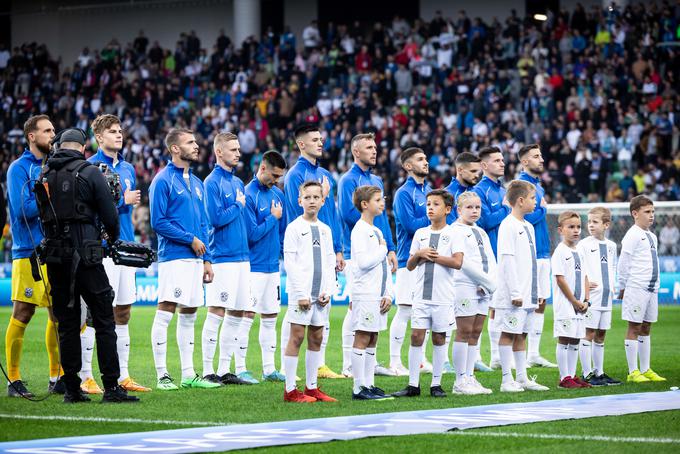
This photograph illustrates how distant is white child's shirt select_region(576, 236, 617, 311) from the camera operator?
4.92 metres

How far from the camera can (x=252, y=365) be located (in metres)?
13.6

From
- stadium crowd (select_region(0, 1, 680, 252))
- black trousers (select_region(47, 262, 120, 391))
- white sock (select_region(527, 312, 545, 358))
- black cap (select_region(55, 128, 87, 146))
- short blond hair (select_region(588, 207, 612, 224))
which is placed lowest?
white sock (select_region(527, 312, 545, 358))

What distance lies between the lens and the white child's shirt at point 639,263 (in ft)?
38.6

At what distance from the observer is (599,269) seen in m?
11.6

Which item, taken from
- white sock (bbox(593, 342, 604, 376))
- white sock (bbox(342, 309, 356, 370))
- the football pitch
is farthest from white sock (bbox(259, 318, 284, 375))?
white sock (bbox(593, 342, 604, 376))

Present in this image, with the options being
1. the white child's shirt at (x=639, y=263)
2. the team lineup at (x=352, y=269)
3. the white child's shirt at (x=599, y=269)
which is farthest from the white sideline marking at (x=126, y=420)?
the white child's shirt at (x=639, y=263)

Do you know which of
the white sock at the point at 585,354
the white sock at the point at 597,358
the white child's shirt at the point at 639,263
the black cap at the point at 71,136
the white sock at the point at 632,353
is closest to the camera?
the black cap at the point at 71,136

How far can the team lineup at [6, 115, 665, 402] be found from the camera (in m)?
10.0

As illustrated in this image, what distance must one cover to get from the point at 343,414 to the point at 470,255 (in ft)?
7.58

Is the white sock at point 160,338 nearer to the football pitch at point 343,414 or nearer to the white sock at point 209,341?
the football pitch at point 343,414

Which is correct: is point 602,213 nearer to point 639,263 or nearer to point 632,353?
point 639,263

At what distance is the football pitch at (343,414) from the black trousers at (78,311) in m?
0.42

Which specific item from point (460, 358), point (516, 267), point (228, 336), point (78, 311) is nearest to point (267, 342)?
point (228, 336)

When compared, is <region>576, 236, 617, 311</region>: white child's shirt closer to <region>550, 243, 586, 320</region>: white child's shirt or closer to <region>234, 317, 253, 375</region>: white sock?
<region>550, 243, 586, 320</region>: white child's shirt
